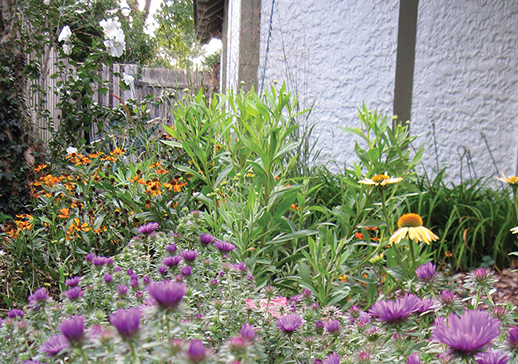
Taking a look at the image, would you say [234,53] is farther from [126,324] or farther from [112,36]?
[126,324]

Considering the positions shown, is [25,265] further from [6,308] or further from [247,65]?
[247,65]

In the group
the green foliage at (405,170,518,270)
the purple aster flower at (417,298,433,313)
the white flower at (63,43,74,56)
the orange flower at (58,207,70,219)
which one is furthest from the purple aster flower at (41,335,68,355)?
the white flower at (63,43,74,56)

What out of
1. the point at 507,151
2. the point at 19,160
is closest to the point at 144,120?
the point at 19,160

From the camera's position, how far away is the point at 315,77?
175 inches

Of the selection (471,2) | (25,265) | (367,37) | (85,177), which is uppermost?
(471,2)

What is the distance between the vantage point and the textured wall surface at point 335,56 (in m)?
3.76

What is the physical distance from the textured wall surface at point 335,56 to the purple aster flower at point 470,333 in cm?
302

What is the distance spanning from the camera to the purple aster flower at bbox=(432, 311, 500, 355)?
53 cm

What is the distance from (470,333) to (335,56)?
13.2 ft

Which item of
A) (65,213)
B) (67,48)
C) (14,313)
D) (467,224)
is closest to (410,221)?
(14,313)

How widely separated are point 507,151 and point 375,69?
1462 mm

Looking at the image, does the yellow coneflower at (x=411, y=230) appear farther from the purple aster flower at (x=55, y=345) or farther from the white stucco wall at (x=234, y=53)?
the white stucco wall at (x=234, y=53)

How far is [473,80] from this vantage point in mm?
3844

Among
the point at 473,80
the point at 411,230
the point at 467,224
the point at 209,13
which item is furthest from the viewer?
the point at 209,13
